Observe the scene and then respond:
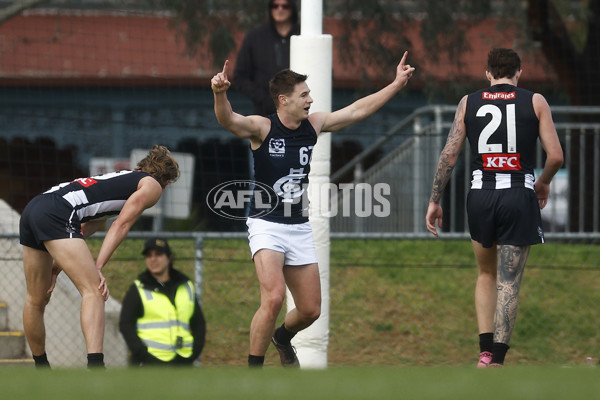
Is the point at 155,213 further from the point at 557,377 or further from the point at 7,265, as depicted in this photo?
the point at 557,377

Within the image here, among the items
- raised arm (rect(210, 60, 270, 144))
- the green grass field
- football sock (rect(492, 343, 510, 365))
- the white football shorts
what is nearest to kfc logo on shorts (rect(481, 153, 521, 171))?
football sock (rect(492, 343, 510, 365))

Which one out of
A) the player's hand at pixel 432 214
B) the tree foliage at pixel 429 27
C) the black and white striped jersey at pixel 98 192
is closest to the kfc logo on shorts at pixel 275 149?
the black and white striped jersey at pixel 98 192

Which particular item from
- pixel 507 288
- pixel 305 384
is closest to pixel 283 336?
pixel 507 288

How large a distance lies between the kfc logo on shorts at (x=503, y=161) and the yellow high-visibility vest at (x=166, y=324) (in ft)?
10.4

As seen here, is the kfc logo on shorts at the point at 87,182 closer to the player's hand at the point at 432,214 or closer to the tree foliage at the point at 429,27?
the player's hand at the point at 432,214

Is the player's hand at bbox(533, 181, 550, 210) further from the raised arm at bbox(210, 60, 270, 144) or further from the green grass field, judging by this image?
the green grass field

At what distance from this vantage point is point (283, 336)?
331 inches

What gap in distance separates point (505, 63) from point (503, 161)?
2.31 feet

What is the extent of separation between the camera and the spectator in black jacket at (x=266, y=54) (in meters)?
10.8

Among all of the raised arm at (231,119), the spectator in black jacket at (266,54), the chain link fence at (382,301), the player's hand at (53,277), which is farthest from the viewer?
the chain link fence at (382,301)

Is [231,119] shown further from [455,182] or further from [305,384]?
[455,182]

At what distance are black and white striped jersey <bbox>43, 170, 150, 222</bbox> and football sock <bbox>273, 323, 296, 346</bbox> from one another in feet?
5.09

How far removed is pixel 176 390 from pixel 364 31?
1320 centimetres

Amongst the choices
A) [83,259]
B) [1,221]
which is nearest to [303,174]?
[83,259]
